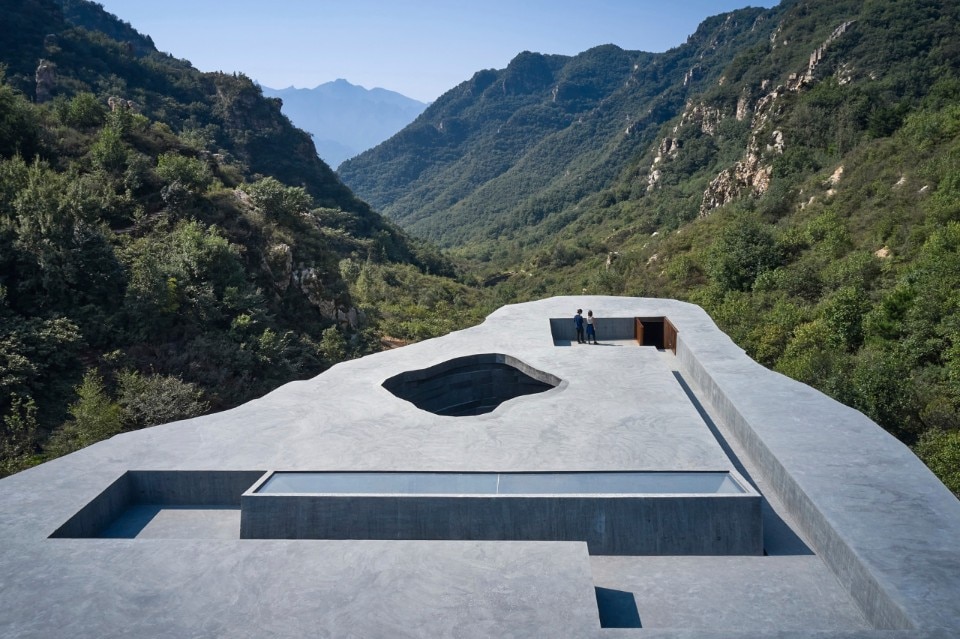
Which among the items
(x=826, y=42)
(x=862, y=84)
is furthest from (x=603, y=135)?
(x=862, y=84)

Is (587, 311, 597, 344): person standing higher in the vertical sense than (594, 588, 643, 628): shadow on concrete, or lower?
higher

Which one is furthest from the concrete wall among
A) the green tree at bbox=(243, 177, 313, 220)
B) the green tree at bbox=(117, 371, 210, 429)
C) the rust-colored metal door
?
the green tree at bbox=(243, 177, 313, 220)

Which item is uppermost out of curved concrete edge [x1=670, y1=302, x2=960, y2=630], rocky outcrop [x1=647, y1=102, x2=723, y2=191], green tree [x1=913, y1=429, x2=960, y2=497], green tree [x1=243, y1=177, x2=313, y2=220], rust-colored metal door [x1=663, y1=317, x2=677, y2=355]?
rocky outcrop [x1=647, y1=102, x2=723, y2=191]

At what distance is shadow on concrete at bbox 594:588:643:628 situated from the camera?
537 centimetres

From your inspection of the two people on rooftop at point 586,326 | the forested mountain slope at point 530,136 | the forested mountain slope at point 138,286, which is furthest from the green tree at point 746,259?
the forested mountain slope at point 530,136

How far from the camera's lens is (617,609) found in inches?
221

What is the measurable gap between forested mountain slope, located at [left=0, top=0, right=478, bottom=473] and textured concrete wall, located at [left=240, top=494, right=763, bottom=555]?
8546 mm

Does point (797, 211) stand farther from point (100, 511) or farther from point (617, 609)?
point (100, 511)

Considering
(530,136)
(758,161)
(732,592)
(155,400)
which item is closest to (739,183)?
(758,161)

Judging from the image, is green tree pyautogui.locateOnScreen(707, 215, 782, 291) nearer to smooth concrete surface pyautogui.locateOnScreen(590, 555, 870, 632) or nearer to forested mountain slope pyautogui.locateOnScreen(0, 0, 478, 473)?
forested mountain slope pyautogui.locateOnScreen(0, 0, 478, 473)

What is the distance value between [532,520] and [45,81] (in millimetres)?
49274

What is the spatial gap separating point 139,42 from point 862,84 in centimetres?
7867

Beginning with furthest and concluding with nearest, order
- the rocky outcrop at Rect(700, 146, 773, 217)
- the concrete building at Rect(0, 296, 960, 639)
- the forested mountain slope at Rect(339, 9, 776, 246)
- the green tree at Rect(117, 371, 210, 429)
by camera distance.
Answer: the forested mountain slope at Rect(339, 9, 776, 246), the rocky outcrop at Rect(700, 146, 773, 217), the green tree at Rect(117, 371, 210, 429), the concrete building at Rect(0, 296, 960, 639)

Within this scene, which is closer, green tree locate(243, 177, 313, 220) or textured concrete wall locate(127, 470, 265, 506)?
textured concrete wall locate(127, 470, 265, 506)
